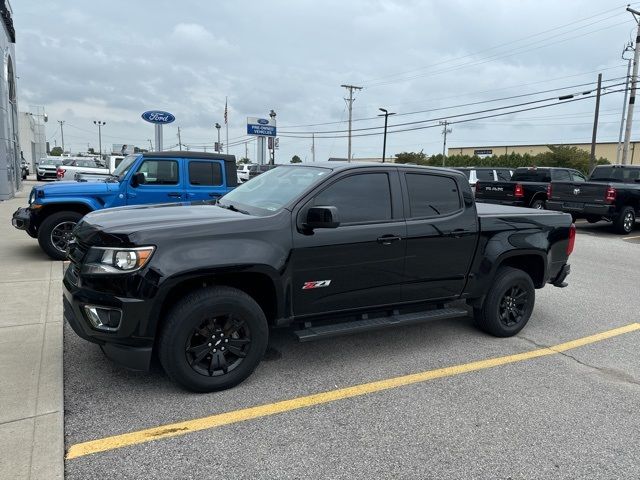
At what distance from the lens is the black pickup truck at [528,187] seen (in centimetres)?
1652

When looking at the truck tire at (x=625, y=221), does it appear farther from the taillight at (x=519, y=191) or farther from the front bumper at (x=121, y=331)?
the front bumper at (x=121, y=331)

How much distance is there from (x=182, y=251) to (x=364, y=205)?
5.42 feet

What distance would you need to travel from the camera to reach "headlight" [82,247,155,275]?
3.32 metres

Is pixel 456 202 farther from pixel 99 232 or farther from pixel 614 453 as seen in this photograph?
pixel 99 232

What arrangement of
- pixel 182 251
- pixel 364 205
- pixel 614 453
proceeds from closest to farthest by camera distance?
pixel 614 453, pixel 182 251, pixel 364 205

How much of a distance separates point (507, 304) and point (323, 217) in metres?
2.57

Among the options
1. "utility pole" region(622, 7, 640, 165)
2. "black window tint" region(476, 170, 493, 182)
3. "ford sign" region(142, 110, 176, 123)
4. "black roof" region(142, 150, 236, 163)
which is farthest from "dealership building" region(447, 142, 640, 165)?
"black roof" region(142, 150, 236, 163)

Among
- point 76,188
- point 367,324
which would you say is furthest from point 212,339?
point 76,188

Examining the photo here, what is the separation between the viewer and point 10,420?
3.15m

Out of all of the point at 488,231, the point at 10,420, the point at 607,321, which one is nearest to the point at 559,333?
the point at 607,321

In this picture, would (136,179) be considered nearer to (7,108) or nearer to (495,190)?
(495,190)

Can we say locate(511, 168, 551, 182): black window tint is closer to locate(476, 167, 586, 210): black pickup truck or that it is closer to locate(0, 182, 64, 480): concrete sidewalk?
locate(476, 167, 586, 210): black pickup truck

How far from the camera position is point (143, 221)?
3.64 metres

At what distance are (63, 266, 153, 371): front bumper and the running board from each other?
1.19 m
